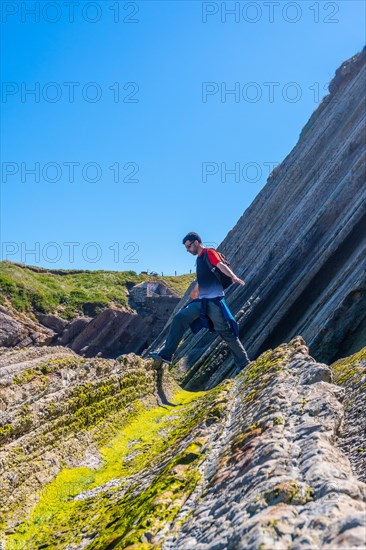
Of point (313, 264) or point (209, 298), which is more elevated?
point (209, 298)

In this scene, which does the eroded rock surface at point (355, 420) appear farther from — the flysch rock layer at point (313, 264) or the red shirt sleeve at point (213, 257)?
the flysch rock layer at point (313, 264)

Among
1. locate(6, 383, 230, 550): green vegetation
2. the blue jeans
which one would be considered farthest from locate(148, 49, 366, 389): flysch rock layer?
locate(6, 383, 230, 550): green vegetation

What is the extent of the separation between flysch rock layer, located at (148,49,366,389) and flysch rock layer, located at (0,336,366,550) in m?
7.13

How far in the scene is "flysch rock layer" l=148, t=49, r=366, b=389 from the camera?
1481 centimetres

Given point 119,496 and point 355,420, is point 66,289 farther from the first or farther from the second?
point 355,420

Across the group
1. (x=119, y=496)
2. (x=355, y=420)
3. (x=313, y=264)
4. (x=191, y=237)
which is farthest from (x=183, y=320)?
(x=313, y=264)

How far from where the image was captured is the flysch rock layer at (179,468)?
2.88 meters

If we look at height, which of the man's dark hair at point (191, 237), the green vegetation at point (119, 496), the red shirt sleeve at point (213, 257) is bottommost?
the green vegetation at point (119, 496)

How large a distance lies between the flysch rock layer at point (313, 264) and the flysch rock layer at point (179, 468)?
713 centimetres

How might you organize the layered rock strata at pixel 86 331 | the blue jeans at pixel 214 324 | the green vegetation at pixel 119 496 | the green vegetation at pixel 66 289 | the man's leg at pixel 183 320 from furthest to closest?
the green vegetation at pixel 66 289 → the layered rock strata at pixel 86 331 → the man's leg at pixel 183 320 → the blue jeans at pixel 214 324 → the green vegetation at pixel 119 496

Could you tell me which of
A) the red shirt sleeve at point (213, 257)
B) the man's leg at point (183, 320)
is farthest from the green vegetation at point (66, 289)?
the red shirt sleeve at point (213, 257)

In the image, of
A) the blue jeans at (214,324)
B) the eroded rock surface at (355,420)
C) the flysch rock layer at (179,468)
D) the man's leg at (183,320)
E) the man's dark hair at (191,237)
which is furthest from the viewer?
the man's leg at (183,320)

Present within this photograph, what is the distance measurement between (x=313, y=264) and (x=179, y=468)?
16.6 meters

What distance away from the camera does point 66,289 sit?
65375mm
